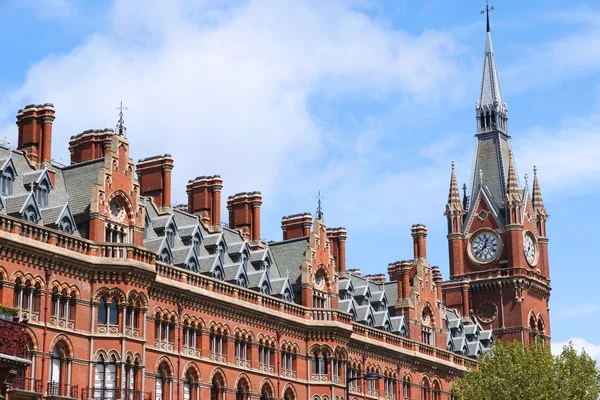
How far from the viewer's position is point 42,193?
6925cm

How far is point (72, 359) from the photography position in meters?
65.8

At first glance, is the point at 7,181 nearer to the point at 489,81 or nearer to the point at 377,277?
the point at 377,277

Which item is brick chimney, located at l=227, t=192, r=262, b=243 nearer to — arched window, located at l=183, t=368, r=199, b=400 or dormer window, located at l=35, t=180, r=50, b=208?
arched window, located at l=183, t=368, r=199, b=400

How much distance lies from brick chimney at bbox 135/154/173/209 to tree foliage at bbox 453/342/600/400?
24.2m

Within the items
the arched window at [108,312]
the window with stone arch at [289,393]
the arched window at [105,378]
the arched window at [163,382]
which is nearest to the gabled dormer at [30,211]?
the arched window at [108,312]

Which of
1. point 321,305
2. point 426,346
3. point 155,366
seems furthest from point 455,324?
point 155,366

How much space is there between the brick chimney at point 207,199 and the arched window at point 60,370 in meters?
23.7

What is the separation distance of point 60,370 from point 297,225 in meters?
33.8

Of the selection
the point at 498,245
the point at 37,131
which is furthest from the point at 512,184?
the point at 37,131

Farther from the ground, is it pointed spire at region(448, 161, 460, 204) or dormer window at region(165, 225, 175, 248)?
pointed spire at region(448, 161, 460, 204)

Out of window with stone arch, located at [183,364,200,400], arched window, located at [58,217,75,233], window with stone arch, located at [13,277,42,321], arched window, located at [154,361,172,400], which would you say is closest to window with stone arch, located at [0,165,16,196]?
arched window, located at [58,217,75,233]

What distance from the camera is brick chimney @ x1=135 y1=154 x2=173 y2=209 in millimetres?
82875

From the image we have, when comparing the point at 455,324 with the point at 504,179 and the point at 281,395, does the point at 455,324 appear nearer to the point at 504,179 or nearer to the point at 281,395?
the point at 504,179

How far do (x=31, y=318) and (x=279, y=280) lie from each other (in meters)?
25.0
